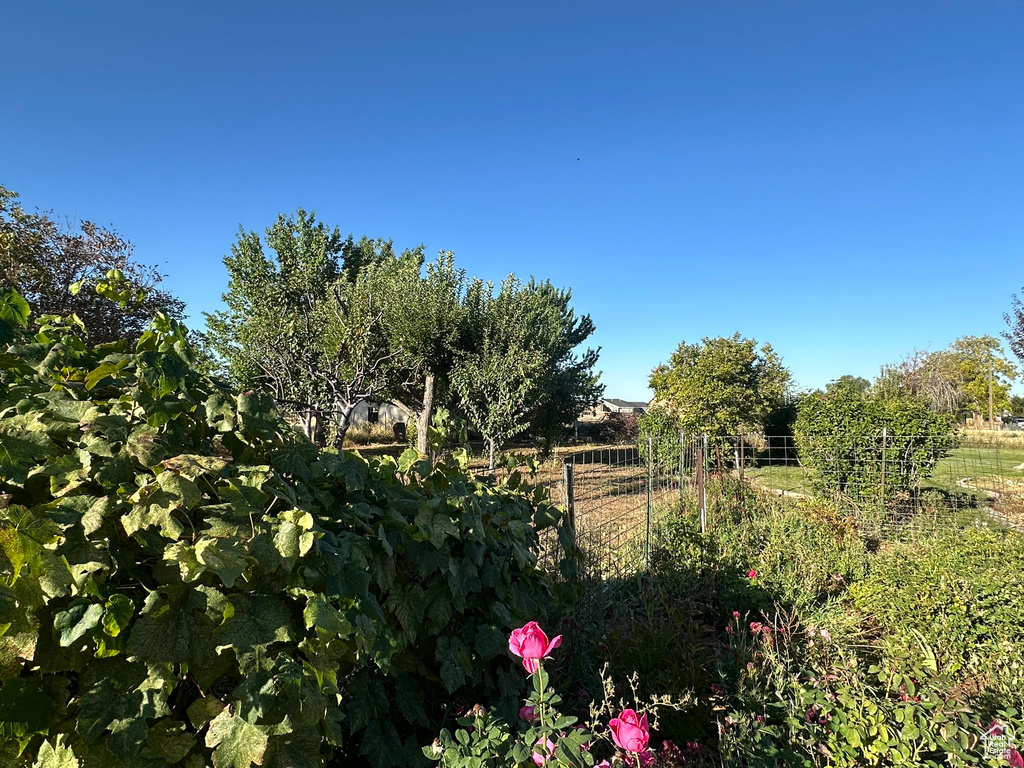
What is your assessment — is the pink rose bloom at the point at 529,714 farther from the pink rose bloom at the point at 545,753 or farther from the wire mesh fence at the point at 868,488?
the wire mesh fence at the point at 868,488

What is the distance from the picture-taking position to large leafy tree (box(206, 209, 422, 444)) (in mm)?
13172

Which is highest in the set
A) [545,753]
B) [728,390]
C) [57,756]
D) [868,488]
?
[728,390]

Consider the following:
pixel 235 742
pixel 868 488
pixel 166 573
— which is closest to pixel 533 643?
pixel 235 742

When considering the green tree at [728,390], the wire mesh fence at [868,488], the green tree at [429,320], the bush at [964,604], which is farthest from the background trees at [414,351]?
the bush at [964,604]

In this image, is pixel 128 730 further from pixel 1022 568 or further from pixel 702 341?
pixel 702 341

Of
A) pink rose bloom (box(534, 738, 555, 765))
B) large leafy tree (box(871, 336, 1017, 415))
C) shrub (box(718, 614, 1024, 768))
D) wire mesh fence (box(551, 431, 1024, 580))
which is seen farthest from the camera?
large leafy tree (box(871, 336, 1017, 415))

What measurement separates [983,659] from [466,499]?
2947 mm

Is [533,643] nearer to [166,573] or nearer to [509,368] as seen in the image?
[166,573]

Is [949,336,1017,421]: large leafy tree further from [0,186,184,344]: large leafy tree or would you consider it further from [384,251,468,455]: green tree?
[0,186,184,344]: large leafy tree

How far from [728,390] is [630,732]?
50.8ft

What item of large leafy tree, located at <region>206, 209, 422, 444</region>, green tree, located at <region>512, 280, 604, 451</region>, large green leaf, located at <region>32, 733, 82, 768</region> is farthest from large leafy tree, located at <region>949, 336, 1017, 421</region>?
large green leaf, located at <region>32, 733, 82, 768</region>

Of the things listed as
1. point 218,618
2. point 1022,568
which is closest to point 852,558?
point 1022,568

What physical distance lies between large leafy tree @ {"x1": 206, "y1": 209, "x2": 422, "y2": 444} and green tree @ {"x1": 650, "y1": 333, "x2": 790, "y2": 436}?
856 cm

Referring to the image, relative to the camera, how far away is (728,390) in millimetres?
15406
